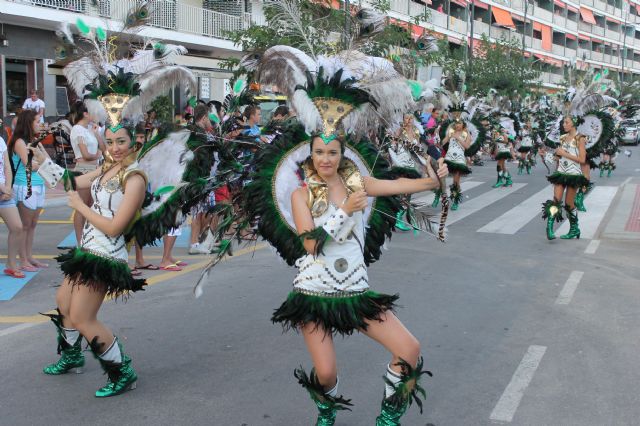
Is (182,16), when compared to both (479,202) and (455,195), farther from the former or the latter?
(455,195)

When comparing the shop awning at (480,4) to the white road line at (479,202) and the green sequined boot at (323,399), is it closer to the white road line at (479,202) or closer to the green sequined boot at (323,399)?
the white road line at (479,202)

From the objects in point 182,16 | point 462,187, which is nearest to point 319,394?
point 462,187

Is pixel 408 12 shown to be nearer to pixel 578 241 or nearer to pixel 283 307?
pixel 578 241

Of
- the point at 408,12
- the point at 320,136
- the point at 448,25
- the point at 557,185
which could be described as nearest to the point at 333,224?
the point at 320,136

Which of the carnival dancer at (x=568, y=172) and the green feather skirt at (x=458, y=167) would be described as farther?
the green feather skirt at (x=458, y=167)

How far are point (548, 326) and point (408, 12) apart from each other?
34738 millimetres

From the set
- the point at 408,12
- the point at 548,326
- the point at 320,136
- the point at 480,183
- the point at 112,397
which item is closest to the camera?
the point at 320,136

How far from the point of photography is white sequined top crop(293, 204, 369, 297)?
3.96 m

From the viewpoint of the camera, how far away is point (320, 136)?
404 centimetres

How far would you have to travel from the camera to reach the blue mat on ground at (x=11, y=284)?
7.53m

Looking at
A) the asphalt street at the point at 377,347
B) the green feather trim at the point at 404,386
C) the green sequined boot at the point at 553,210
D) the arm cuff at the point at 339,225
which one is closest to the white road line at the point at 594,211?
the green sequined boot at the point at 553,210

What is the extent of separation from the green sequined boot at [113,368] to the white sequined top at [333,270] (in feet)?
→ 4.86

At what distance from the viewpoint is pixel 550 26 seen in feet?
219

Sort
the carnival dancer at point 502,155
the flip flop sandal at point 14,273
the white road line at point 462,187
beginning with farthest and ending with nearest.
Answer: the carnival dancer at point 502,155
the white road line at point 462,187
the flip flop sandal at point 14,273
